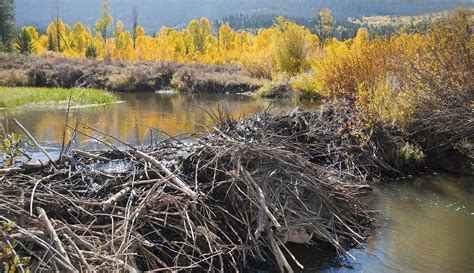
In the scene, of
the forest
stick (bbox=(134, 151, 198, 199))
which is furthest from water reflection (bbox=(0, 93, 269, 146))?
stick (bbox=(134, 151, 198, 199))

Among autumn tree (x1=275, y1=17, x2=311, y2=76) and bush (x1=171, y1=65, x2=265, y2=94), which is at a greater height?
autumn tree (x1=275, y1=17, x2=311, y2=76)

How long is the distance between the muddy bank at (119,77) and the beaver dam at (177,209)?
3213 centimetres

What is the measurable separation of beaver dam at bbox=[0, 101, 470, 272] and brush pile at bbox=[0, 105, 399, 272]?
17mm

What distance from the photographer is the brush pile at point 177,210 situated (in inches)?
215

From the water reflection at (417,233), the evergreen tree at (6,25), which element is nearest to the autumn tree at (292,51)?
the water reflection at (417,233)

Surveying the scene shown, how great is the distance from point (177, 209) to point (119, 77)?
3719cm

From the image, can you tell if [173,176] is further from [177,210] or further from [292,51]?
[292,51]

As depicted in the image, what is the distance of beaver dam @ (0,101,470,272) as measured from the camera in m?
5.50

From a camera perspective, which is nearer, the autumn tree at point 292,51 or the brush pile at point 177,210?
the brush pile at point 177,210

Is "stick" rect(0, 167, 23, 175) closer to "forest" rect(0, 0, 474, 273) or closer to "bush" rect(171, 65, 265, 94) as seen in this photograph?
"forest" rect(0, 0, 474, 273)

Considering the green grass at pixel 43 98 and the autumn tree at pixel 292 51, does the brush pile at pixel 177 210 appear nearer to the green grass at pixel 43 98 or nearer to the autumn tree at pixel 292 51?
the green grass at pixel 43 98

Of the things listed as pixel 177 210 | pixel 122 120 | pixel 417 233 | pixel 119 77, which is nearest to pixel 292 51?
pixel 119 77

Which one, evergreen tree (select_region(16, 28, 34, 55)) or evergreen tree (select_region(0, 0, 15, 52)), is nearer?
evergreen tree (select_region(0, 0, 15, 52))

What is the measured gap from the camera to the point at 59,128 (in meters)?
18.5
